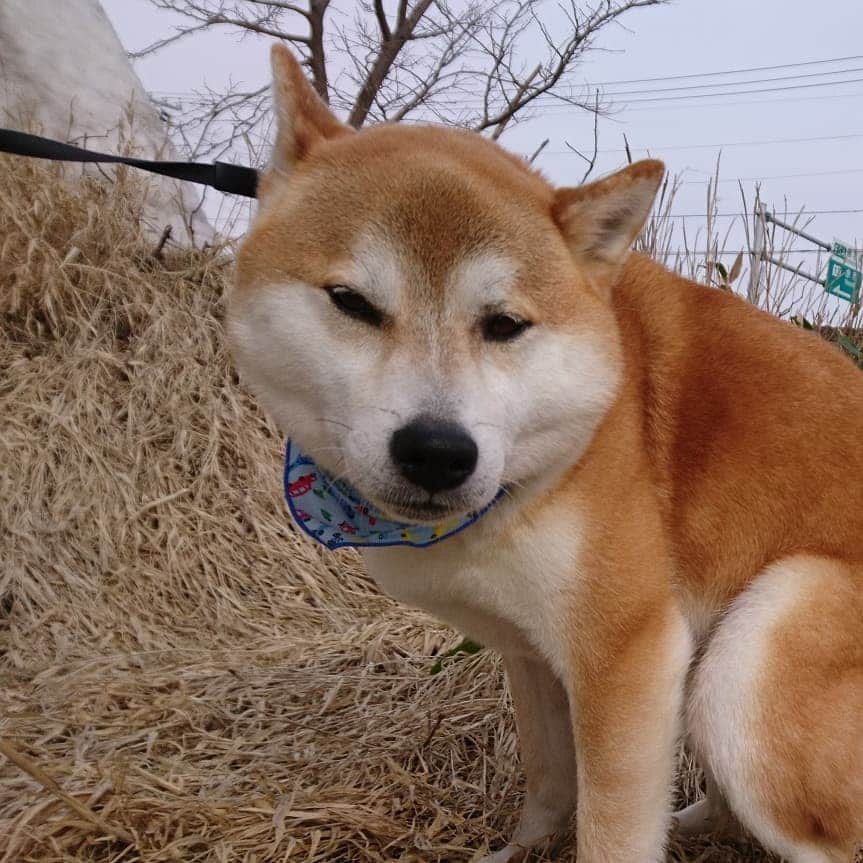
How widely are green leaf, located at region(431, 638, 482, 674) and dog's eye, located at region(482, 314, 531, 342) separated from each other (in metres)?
1.38

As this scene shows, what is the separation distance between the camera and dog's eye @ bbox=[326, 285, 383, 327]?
1.55m

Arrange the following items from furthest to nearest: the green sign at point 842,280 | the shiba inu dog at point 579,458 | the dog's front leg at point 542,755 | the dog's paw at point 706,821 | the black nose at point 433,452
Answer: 1. the green sign at point 842,280
2. the dog's paw at point 706,821
3. the dog's front leg at point 542,755
4. the shiba inu dog at point 579,458
5. the black nose at point 433,452

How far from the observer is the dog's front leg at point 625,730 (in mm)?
1652

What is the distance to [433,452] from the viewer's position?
4.62 feet

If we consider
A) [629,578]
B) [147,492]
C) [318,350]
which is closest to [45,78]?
[147,492]

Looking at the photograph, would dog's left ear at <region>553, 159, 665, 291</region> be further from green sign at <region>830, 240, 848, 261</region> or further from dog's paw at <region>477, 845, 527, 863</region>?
green sign at <region>830, 240, 848, 261</region>

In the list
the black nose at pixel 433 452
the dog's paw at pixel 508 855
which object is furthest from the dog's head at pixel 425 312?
the dog's paw at pixel 508 855

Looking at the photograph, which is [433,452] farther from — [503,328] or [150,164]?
[150,164]

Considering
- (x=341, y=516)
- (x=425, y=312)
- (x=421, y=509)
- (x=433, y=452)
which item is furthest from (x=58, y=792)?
(x=425, y=312)

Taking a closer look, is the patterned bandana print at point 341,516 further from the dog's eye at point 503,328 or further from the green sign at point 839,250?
the green sign at point 839,250

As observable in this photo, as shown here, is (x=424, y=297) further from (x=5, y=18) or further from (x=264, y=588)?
(x=5, y=18)

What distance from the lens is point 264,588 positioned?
11.7 feet

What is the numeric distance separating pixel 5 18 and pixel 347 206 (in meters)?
4.63

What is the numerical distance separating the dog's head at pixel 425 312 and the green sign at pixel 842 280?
11.0 ft
